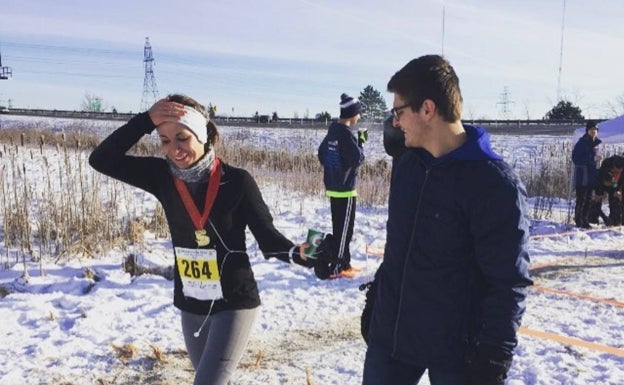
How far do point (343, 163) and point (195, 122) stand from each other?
4046 mm

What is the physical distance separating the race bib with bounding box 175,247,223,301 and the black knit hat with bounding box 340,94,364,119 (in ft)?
13.7

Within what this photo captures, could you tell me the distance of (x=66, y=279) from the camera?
5.86 metres

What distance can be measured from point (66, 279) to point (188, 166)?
4040 mm

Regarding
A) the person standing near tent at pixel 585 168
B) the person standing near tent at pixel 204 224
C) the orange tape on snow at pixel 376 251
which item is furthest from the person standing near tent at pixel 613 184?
the person standing near tent at pixel 204 224

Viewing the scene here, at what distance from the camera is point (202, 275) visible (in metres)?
2.58

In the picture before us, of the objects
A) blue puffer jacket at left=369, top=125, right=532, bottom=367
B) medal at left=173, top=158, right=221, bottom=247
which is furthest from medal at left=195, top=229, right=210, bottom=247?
blue puffer jacket at left=369, top=125, right=532, bottom=367

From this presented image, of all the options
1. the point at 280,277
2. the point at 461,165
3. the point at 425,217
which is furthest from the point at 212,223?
the point at 280,277

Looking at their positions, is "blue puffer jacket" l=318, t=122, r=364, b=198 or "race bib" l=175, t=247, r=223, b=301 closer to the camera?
"race bib" l=175, t=247, r=223, b=301

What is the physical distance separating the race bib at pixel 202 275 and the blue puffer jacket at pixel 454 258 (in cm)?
81

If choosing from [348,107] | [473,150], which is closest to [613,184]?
[348,107]

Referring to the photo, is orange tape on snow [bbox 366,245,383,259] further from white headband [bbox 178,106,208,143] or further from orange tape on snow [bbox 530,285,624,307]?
white headband [bbox 178,106,208,143]

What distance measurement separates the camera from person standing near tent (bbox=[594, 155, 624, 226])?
10.5 metres

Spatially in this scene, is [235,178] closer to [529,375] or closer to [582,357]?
[529,375]

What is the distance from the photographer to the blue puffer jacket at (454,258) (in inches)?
73.9
